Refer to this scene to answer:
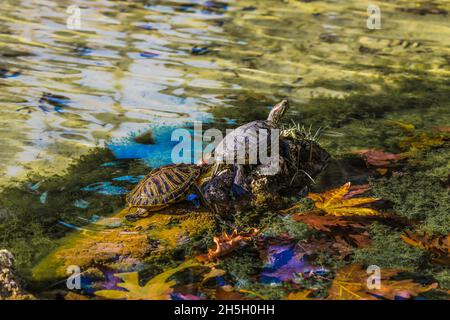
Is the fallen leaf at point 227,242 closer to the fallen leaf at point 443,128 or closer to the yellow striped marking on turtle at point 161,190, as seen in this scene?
the yellow striped marking on turtle at point 161,190

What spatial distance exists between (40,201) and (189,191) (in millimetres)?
1328

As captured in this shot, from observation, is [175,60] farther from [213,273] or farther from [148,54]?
[213,273]

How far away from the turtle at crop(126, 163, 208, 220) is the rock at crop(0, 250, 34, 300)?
1162 millimetres

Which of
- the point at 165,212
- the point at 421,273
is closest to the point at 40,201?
the point at 165,212

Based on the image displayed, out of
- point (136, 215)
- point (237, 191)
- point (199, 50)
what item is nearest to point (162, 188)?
point (136, 215)

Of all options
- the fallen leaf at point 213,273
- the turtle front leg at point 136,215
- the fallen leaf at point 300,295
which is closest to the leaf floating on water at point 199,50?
the turtle front leg at point 136,215

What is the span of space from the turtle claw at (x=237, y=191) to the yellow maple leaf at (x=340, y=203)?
581 millimetres

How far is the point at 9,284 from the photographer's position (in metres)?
3.54

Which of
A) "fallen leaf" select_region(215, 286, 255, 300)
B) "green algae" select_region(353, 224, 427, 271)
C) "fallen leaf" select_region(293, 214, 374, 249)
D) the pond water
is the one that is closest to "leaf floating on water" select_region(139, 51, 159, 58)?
the pond water

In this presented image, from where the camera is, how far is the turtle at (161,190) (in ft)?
14.9

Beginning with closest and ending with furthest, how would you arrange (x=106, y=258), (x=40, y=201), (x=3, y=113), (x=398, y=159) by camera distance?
(x=106, y=258) < (x=40, y=201) < (x=398, y=159) < (x=3, y=113)

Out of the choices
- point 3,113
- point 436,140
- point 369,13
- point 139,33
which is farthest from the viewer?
point 369,13

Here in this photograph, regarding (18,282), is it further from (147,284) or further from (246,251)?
(246,251)

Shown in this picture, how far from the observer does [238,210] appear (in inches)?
185
